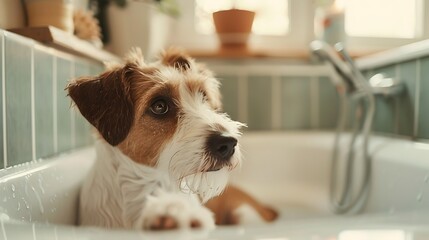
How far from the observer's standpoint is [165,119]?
90 cm

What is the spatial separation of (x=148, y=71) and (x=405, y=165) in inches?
29.2

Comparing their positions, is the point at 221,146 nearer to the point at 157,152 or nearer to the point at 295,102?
the point at 157,152

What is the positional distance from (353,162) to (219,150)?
2.79ft

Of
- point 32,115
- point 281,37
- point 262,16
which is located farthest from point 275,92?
point 32,115

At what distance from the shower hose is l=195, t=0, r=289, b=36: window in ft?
1.57

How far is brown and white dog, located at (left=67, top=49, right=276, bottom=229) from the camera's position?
818 mm

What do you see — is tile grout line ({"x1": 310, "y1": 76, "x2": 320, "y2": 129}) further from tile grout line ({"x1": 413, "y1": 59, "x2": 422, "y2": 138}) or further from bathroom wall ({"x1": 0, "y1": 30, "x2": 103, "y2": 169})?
bathroom wall ({"x1": 0, "y1": 30, "x2": 103, "y2": 169})

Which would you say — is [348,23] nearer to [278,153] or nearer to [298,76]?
[298,76]

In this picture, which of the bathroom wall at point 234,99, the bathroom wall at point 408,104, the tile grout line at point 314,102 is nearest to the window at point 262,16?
the bathroom wall at point 234,99

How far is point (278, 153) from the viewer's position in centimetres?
181

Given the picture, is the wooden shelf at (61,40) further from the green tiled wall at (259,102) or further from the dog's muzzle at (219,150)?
the green tiled wall at (259,102)

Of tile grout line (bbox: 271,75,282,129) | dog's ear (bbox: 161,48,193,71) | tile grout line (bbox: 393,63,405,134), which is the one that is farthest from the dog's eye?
tile grout line (bbox: 271,75,282,129)

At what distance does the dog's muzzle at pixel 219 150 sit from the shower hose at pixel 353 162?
723mm

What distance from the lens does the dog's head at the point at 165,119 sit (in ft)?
2.67
